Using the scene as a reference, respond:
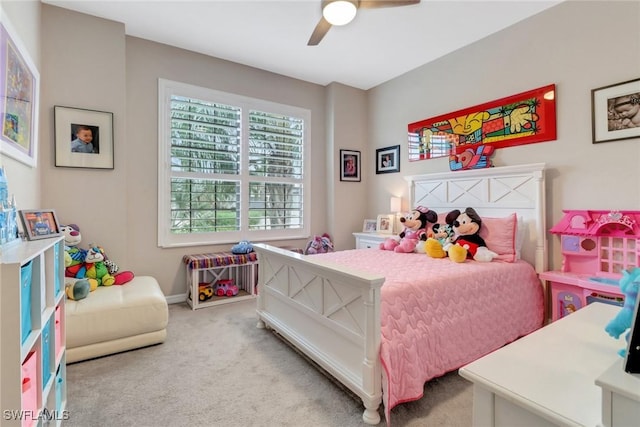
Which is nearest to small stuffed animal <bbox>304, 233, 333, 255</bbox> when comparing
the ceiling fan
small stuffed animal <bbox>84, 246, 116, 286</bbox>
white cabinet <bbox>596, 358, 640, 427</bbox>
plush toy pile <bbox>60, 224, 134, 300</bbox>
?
plush toy pile <bbox>60, 224, 134, 300</bbox>

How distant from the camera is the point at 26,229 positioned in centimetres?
148

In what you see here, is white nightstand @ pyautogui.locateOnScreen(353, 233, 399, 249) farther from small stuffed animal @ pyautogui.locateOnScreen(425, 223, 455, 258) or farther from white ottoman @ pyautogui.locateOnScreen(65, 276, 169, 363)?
white ottoman @ pyautogui.locateOnScreen(65, 276, 169, 363)

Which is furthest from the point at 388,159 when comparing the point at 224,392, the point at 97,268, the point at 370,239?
the point at 97,268

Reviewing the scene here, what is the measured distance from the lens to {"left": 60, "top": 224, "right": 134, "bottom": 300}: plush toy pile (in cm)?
259

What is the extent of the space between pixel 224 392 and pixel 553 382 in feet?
5.57

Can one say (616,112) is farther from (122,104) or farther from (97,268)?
(97,268)

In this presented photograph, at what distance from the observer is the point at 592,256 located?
2.43m

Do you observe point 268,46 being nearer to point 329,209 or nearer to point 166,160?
point 166,160

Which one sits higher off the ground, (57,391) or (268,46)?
(268,46)

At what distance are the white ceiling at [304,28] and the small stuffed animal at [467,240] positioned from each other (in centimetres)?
185

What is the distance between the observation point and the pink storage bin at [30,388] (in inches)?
41.2

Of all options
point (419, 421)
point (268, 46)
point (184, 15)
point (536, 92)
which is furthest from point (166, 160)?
point (536, 92)

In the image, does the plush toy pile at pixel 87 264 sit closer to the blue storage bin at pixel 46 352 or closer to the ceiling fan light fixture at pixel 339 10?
the blue storage bin at pixel 46 352

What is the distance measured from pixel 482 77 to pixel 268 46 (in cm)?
237
